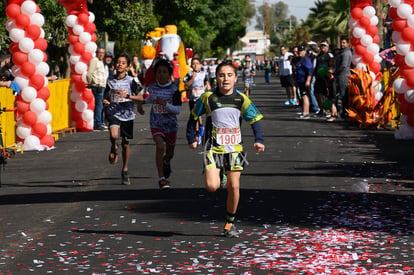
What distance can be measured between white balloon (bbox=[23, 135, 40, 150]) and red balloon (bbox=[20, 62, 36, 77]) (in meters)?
1.26

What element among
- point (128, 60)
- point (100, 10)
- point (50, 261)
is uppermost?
point (100, 10)

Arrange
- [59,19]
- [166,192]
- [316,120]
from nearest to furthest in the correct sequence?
[166,192] → [316,120] → [59,19]

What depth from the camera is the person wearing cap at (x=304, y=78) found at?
25.7m

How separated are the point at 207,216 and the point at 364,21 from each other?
14.7 meters

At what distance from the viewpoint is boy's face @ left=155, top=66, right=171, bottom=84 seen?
12.3m

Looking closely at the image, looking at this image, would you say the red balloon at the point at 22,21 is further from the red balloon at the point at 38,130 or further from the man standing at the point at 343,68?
the man standing at the point at 343,68

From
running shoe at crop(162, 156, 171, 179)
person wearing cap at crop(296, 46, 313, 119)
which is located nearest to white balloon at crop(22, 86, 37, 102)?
running shoe at crop(162, 156, 171, 179)

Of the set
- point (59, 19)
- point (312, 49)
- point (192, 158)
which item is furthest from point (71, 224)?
point (59, 19)

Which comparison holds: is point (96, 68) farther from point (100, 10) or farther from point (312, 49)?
point (100, 10)

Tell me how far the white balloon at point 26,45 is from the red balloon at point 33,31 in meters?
0.10

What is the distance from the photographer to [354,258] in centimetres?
782

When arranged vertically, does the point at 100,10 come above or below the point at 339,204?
above

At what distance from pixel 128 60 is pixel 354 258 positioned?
19.7ft

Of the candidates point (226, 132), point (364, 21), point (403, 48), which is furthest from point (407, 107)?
point (226, 132)
